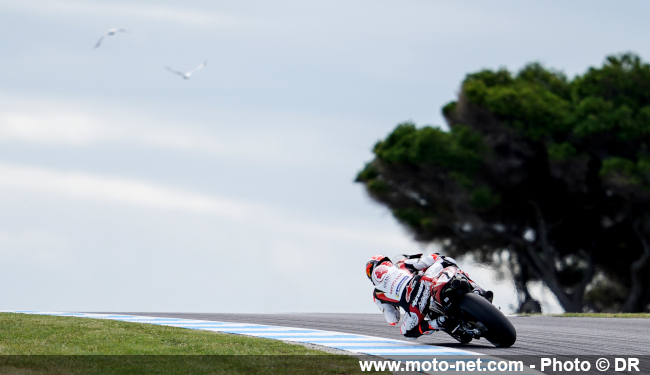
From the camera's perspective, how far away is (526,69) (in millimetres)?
40719

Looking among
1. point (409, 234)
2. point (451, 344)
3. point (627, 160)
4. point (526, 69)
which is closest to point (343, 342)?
point (451, 344)

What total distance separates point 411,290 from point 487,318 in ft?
3.95

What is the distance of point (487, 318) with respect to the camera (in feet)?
31.6

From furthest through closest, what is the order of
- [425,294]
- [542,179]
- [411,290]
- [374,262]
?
[542,179]
[374,262]
[411,290]
[425,294]

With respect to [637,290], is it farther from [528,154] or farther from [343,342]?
[343,342]

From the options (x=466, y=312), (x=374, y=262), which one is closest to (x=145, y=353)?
(x=374, y=262)

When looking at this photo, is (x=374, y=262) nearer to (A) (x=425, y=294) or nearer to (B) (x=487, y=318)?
(A) (x=425, y=294)

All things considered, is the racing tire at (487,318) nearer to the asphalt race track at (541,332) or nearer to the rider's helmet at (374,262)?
the asphalt race track at (541,332)

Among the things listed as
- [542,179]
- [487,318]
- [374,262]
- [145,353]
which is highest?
[542,179]

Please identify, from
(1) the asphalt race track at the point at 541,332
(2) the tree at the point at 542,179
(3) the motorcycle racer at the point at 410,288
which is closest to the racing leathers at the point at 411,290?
(3) the motorcycle racer at the point at 410,288

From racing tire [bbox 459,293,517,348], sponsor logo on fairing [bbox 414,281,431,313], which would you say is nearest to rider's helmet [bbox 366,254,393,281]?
sponsor logo on fairing [bbox 414,281,431,313]

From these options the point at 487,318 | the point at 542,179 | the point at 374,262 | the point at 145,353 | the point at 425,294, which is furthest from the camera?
the point at 542,179

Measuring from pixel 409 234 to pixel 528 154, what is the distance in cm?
696

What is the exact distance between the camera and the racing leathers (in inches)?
406
